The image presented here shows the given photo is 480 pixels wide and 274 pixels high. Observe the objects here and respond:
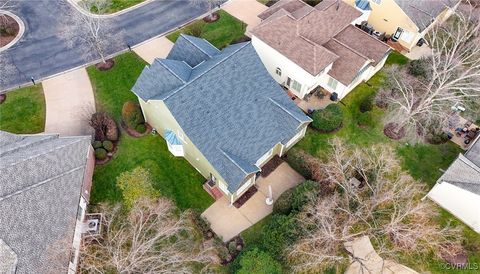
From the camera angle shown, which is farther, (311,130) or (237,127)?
(311,130)

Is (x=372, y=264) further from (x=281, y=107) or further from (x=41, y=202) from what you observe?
(x=41, y=202)

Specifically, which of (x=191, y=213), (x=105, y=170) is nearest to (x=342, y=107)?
(x=191, y=213)

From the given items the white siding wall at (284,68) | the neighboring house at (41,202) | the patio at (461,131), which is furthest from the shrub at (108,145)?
the patio at (461,131)

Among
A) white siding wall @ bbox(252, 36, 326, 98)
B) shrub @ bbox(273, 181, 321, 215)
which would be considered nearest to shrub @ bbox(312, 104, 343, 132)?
white siding wall @ bbox(252, 36, 326, 98)

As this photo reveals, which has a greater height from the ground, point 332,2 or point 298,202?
point 332,2

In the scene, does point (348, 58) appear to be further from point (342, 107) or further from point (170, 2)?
point (170, 2)

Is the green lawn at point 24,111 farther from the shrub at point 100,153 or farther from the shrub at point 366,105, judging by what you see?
the shrub at point 366,105

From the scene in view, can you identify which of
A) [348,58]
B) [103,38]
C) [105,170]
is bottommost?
[105,170]
